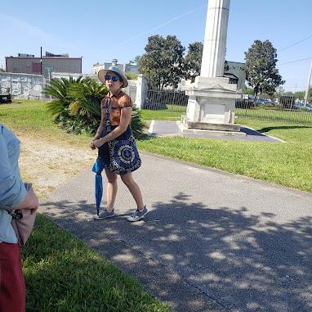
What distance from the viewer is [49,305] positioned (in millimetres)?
2246

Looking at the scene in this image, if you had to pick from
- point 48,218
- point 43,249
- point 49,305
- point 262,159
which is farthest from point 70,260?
point 262,159

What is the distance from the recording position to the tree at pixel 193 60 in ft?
132

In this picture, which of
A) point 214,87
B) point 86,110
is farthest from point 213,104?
point 86,110

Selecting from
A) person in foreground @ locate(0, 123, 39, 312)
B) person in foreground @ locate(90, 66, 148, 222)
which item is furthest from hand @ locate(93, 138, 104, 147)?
person in foreground @ locate(0, 123, 39, 312)

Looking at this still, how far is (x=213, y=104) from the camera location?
37.8 ft

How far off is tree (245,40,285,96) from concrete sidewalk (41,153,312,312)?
4318cm

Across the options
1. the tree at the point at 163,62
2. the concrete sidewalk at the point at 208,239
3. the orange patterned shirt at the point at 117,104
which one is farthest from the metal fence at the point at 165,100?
the orange patterned shirt at the point at 117,104

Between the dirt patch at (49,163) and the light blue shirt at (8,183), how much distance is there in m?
3.10

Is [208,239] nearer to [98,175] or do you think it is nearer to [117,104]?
[98,175]

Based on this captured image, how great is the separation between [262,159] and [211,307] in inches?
217

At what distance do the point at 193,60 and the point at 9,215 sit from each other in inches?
1609

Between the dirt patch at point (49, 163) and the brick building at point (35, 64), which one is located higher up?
the brick building at point (35, 64)

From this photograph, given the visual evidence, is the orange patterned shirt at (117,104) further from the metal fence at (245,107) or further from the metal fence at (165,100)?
the metal fence at (165,100)

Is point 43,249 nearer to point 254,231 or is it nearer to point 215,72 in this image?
point 254,231
